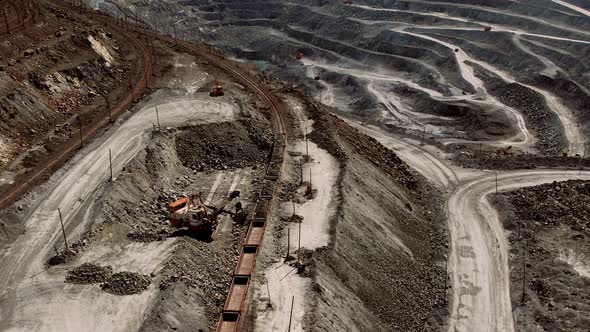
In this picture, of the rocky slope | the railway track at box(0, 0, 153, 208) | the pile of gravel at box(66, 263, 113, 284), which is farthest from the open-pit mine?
the rocky slope

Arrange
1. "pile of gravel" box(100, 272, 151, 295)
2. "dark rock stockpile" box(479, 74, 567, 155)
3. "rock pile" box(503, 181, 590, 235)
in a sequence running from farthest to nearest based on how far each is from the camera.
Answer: "dark rock stockpile" box(479, 74, 567, 155) → "rock pile" box(503, 181, 590, 235) → "pile of gravel" box(100, 272, 151, 295)

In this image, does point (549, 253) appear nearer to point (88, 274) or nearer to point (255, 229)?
point (255, 229)

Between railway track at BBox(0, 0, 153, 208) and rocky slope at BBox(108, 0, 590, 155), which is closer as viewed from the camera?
railway track at BBox(0, 0, 153, 208)

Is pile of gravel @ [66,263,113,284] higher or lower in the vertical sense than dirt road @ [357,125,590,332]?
lower

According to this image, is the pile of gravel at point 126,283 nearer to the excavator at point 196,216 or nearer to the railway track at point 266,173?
the railway track at point 266,173

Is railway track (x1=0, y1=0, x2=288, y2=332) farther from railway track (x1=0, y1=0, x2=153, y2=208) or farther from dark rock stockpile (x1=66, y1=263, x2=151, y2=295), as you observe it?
dark rock stockpile (x1=66, y1=263, x2=151, y2=295)

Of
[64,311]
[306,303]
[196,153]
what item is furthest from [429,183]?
[64,311]

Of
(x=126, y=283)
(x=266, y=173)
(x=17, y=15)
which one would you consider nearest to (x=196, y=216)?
(x=126, y=283)
